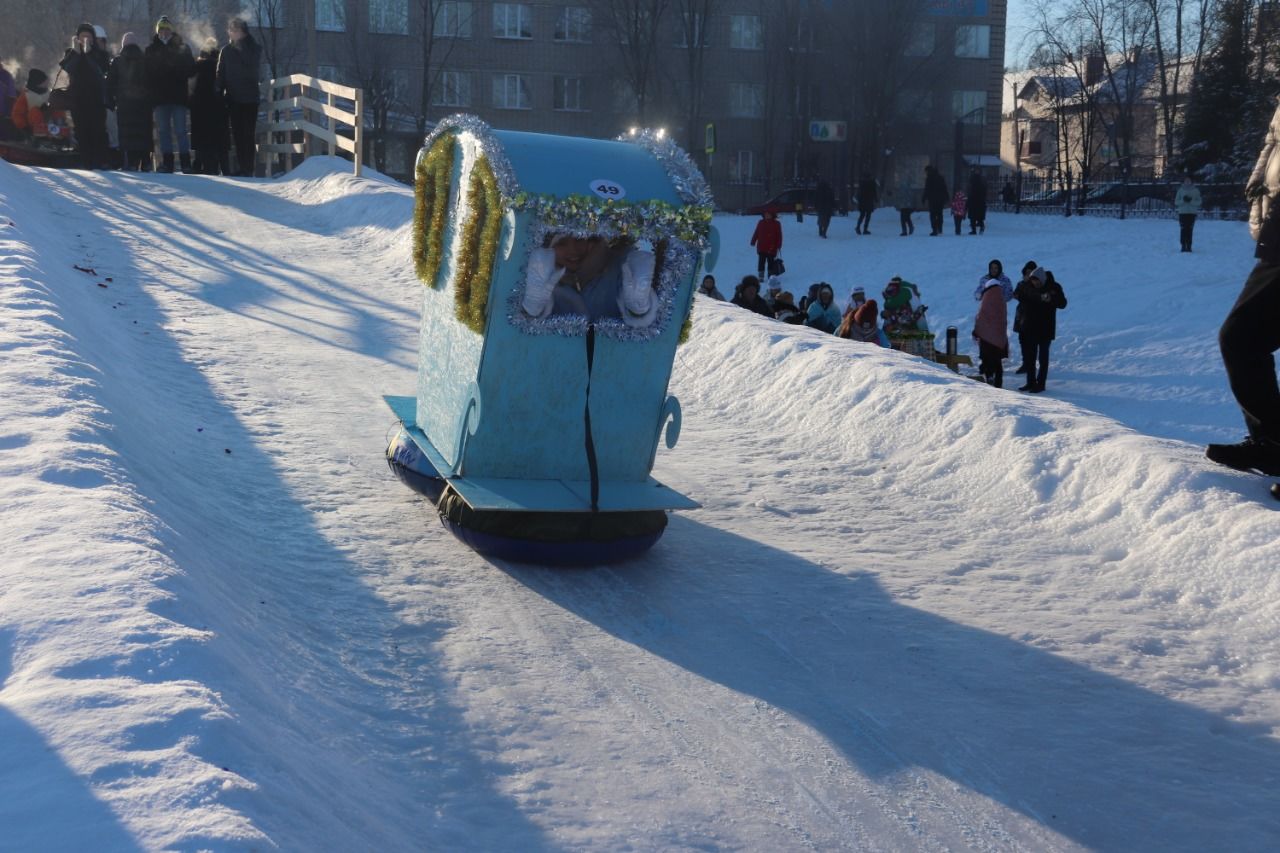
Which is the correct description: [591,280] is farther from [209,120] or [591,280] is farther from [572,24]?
[572,24]

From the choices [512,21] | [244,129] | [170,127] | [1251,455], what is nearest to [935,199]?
[244,129]

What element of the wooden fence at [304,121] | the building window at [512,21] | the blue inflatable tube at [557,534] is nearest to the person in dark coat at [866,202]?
the wooden fence at [304,121]

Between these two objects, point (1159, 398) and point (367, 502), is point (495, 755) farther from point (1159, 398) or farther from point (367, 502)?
point (1159, 398)

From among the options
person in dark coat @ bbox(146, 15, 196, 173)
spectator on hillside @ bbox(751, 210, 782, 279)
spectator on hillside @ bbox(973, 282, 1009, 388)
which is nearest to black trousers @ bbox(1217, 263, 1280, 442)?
spectator on hillside @ bbox(973, 282, 1009, 388)

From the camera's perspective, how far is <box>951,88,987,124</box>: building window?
5184 cm

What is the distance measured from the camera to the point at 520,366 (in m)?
5.47

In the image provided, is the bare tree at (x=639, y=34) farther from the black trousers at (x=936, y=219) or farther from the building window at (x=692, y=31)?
the black trousers at (x=936, y=219)

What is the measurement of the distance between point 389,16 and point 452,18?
255 cm

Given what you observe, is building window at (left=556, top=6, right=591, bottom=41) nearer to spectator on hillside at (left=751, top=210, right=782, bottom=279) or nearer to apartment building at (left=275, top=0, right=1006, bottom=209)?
apartment building at (left=275, top=0, right=1006, bottom=209)

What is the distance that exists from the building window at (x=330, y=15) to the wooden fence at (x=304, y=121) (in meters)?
21.6

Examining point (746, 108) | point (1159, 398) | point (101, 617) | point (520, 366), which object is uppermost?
point (746, 108)

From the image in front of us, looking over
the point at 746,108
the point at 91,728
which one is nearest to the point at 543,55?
the point at 746,108

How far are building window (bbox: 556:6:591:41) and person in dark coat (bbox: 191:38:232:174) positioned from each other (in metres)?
29.3

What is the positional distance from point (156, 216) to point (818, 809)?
15.0 metres
